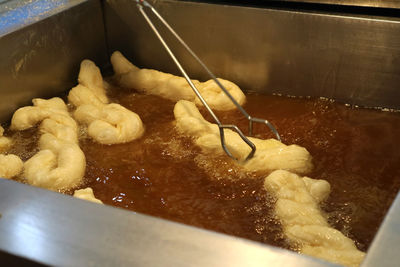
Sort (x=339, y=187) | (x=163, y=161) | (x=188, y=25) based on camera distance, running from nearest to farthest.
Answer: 1. (x=339, y=187)
2. (x=163, y=161)
3. (x=188, y=25)

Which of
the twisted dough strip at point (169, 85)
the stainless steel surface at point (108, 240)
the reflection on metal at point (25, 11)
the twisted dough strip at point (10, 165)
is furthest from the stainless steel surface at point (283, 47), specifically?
the stainless steel surface at point (108, 240)

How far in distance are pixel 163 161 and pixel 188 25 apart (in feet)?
2.33

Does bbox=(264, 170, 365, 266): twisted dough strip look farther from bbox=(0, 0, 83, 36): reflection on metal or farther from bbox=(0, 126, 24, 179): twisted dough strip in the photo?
bbox=(0, 0, 83, 36): reflection on metal

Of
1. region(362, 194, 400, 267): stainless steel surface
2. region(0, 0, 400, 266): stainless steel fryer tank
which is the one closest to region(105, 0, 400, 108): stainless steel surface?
region(0, 0, 400, 266): stainless steel fryer tank

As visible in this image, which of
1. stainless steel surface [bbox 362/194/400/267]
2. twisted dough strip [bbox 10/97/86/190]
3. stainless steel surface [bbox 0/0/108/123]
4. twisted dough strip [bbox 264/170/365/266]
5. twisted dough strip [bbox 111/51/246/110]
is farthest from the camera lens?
twisted dough strip [bbox 111/51/246/110]

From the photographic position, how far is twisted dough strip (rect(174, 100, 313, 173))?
1.50 meters

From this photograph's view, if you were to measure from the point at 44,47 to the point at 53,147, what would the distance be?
0.51 meters

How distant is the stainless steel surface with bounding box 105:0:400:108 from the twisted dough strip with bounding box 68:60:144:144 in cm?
31

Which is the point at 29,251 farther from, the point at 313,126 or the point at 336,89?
the point at 336,89

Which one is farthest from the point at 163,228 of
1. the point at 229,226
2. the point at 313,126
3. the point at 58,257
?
the point at 313,126

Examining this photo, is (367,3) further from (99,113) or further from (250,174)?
(99,113)

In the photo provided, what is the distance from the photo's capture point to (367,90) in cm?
181

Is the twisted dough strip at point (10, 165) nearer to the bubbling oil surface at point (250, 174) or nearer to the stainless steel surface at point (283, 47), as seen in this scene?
the bubbling oil surface at point (250, 174)

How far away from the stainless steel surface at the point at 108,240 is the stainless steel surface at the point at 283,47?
1250 mm
